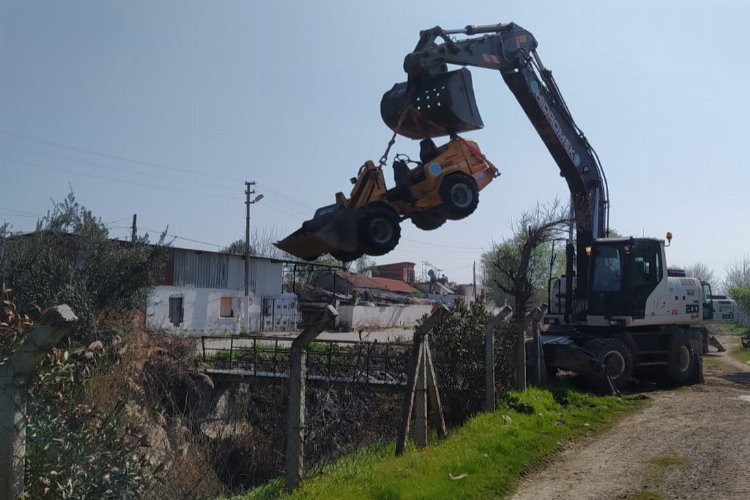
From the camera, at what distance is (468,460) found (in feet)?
25.5

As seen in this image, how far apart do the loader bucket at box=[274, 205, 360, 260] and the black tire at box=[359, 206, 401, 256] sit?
14cm

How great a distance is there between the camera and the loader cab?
1537 centimetres

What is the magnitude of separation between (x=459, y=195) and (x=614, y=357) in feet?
24.4

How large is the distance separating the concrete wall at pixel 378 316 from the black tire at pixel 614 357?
28.7m

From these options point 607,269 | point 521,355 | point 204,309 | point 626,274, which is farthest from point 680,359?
point 204,309

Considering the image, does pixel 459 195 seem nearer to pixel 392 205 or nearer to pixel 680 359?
pixel 392 205

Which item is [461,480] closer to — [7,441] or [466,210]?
[466,210]

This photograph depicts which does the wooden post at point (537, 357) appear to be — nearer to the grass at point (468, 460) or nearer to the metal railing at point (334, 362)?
the grass at point (468, 460)

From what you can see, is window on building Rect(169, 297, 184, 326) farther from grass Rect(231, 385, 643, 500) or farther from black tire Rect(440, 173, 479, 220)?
black tire Rect(440, 173, 479, 220)

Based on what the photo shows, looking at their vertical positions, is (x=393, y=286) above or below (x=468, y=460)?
above

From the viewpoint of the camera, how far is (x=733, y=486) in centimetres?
700

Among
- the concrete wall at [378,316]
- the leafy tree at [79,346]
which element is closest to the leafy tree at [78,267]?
the leafy tree at [79,346]

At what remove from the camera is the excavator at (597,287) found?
13.5 meters

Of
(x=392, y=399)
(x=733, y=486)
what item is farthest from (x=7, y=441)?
(x=392, y=399)
